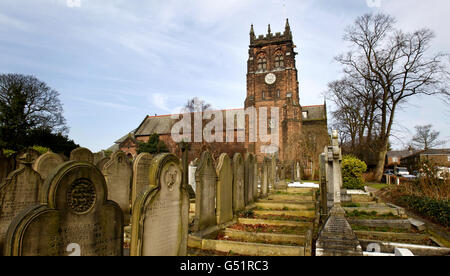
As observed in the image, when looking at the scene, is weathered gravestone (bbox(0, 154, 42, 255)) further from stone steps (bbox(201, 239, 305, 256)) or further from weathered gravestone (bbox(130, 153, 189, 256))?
stone steps (bbox(201, 239, 305, 256))

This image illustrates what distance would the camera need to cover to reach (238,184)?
7.73 meters

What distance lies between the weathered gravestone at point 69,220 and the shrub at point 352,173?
12.9 m

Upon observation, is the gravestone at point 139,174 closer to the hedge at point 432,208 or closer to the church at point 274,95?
the hedge at point 432,208

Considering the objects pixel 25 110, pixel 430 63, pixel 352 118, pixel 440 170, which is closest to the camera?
pixel 440 170

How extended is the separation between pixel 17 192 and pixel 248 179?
6214mm

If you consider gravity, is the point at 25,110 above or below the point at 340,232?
above

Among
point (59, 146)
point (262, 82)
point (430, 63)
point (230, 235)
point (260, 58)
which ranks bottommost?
point (230, 235)

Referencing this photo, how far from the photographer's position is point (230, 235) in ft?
19.9

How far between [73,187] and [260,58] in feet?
141

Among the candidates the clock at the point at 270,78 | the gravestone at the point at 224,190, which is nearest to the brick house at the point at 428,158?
the gravestone at the point at 224,190

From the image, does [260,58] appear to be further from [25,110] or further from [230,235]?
[230,235]

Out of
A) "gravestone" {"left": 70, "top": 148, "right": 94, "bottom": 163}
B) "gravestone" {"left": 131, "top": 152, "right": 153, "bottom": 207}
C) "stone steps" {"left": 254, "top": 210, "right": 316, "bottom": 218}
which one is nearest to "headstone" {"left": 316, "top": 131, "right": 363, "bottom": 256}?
"stone steps" {"left": 254, "top": 210, "right": 316, "bottom": 218}
